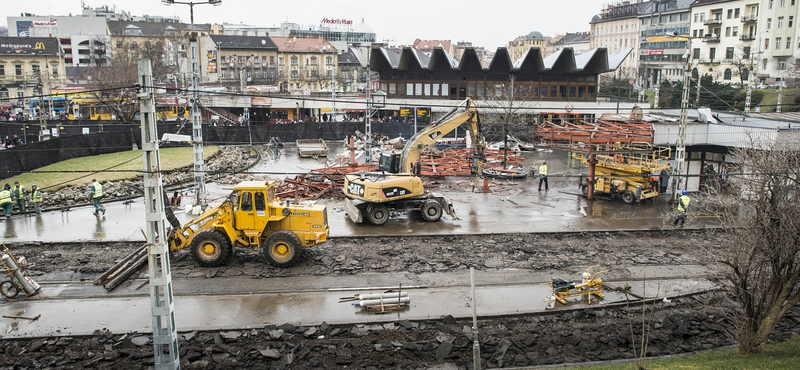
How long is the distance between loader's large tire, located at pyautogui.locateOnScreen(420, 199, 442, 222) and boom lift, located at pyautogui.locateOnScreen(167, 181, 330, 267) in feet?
20.5

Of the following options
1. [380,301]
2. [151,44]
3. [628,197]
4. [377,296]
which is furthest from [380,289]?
[151,44]

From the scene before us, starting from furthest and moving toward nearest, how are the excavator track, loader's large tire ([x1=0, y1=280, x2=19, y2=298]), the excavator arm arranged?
the excavator arm
the excavator track
loader's large tire ([x1=0, y1=280, x2=19, y2=298])

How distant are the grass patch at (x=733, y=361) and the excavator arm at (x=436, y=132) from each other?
1669cm

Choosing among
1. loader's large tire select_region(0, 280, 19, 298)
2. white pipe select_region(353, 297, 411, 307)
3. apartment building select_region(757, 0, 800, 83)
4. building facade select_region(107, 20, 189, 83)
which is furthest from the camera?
building facade select_region(107, 20, 189, 83)

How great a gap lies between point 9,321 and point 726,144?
29.2 meters

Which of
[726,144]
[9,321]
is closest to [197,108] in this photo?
[9,321]

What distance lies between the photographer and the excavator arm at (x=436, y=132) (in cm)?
2667

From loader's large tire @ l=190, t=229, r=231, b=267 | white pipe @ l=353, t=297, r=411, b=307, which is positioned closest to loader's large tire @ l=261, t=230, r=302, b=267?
loader's large tire @ l=190, t=229, r=231, b=267

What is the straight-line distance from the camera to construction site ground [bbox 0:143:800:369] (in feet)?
38.9

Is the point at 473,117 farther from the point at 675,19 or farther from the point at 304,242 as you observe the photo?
the point at 675,19

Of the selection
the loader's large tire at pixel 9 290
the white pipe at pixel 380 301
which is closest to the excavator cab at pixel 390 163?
the white pipe at pixel 380 301

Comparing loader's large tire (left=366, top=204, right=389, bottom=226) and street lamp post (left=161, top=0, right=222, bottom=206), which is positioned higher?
street lamp post (left=161, top=0, right=222, bottom=206)

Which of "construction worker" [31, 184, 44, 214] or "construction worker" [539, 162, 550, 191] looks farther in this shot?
"construction worker" [539, 162, 550, 191]

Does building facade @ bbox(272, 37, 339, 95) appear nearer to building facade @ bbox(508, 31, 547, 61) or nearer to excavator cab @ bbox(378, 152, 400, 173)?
building facade @ bbox(508, 31, 547, 61)
